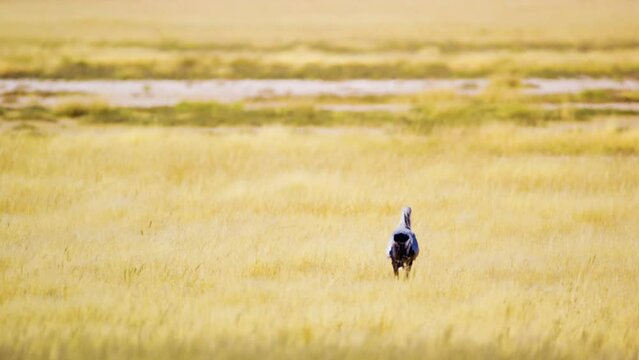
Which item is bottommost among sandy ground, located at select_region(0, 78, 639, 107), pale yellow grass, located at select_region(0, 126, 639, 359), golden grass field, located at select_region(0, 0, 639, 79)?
pale yellow grass, located at select_region(0, 126, 639, 359)

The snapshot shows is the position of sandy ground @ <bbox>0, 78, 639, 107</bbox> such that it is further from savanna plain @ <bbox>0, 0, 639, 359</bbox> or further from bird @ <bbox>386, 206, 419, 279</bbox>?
bird @ <bbox>386, 206, 419, 279</bbox>

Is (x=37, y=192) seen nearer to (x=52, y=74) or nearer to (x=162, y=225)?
(x=162, y=225)

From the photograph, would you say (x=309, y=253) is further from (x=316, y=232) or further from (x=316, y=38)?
(x=316, y=38)

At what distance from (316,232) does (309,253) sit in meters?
1.44

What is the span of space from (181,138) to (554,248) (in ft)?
38.2

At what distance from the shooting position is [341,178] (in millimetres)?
16656

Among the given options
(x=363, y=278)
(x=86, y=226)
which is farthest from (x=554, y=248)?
(x=86, y=226)

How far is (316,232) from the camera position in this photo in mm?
12523

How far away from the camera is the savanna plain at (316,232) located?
8.26m

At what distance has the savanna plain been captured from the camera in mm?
8258

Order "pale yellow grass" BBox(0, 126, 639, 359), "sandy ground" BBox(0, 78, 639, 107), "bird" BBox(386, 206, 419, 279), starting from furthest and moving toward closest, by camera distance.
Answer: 1. "sandy ground" BBox(0, 78, 639, 107)
2. "bird" BBox(386, 206, 419, 279)
3. "pale yellow grass" BBox(0, 126, 639, 359)

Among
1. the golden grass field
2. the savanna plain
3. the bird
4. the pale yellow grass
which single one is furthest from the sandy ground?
the bird

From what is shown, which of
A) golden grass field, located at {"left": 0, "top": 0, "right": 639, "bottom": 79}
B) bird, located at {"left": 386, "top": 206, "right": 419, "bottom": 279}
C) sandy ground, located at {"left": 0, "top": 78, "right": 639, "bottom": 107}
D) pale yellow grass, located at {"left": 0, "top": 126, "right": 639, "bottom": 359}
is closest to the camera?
pale yellow grass, located at {"left": 0, "top": 126, "right": 639, "bottom": 359}

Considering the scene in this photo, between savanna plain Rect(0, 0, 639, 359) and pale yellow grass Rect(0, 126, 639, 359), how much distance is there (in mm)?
32
